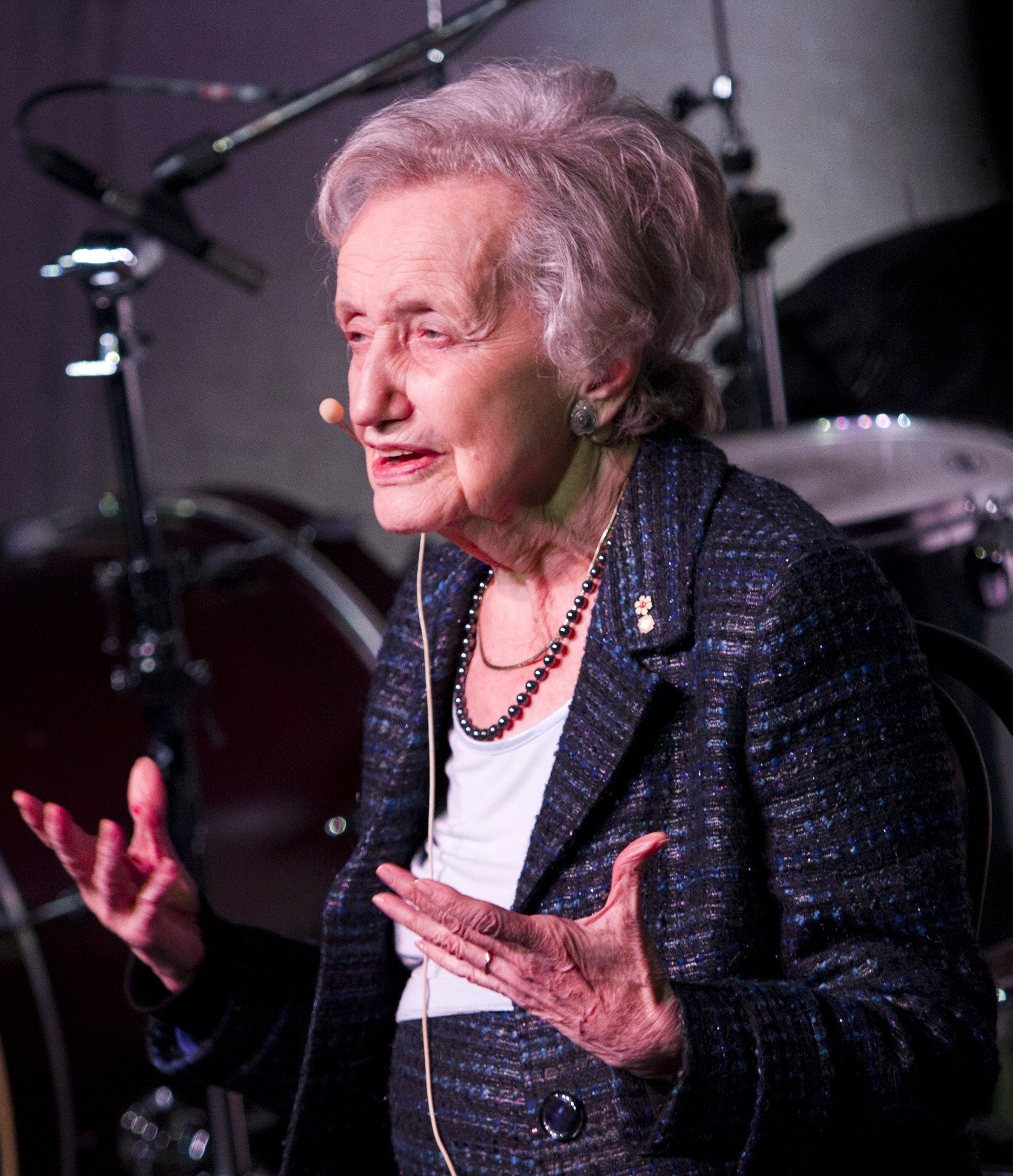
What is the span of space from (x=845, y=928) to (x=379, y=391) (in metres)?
0.57

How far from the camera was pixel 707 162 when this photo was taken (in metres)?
1.10

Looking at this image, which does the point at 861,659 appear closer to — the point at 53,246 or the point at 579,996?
the point at 579,996

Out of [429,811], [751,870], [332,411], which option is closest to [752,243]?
[332,411]

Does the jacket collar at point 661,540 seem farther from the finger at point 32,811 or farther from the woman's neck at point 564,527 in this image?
the finger at point 32,811

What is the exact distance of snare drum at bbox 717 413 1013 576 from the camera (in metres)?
A: 1.50

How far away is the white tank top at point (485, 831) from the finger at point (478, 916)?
289mm

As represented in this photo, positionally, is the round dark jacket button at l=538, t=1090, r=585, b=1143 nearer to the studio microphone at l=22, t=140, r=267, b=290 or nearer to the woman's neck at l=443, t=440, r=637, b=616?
the woman's neck at l=443, t=440, r=637, b=616

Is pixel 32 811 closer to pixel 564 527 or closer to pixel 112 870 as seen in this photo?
pixel 112 870

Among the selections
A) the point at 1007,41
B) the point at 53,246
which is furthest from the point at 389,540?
the point at 1007,41

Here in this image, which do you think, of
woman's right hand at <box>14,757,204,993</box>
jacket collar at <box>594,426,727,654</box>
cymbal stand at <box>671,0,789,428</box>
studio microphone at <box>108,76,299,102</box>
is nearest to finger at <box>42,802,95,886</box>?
woman's right hand at <box>14,757,204,993</box>

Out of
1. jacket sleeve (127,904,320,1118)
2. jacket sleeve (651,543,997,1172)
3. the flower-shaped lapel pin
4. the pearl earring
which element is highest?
the pearl earring

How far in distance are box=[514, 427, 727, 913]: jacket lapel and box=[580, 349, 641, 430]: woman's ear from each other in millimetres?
68

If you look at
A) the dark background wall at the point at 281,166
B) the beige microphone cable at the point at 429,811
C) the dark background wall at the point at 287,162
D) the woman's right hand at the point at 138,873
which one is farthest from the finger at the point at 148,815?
the dark background wall at the point at 281,166

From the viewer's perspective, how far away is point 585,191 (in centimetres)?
103
